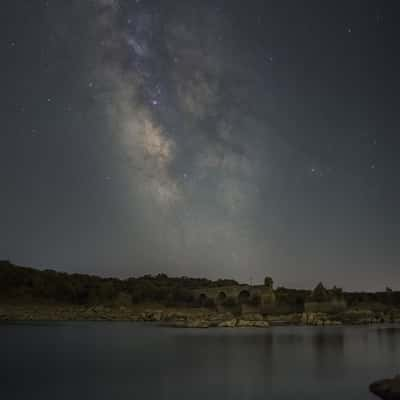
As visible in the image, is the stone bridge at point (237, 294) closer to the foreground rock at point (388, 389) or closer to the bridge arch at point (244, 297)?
the bridge arch at point (244, 297)

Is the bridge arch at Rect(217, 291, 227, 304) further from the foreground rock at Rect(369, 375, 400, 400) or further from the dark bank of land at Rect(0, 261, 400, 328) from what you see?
the foreground rock at Rect(369, 375, 400, 400)

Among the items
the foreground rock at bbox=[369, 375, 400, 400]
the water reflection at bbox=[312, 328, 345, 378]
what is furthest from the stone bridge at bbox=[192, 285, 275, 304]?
the foreground rock at bbox=[369, 375, 400, 400]

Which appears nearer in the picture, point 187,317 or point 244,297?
point 187,317

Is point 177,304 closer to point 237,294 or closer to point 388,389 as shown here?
point 237,294

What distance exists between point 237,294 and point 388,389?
73257 millimetres

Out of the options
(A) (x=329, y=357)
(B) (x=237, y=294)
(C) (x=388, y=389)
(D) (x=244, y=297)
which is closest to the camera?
(C) (x=388, y=389)

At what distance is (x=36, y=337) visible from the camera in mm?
39000

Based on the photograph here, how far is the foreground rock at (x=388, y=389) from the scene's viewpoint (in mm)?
13968

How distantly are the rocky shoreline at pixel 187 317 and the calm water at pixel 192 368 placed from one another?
915 inches

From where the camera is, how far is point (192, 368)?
22750 mm

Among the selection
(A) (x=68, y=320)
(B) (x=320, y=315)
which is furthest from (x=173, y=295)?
(B) (x=320, y=315)

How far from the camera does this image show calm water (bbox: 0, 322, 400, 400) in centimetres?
1681

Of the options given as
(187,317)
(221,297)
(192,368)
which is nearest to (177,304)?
(221,297)

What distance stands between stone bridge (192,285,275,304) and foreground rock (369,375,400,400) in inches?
2513
